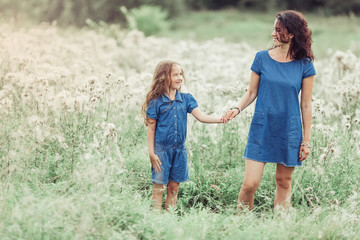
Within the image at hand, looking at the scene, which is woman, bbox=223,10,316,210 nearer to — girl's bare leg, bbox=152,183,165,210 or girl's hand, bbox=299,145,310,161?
girl's hand, bbox=299,145,310,161

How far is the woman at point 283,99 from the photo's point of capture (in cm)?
373

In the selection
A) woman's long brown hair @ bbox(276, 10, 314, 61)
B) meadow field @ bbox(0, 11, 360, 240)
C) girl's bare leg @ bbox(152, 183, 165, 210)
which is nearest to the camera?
meadow field @ bbox(0, 11, 360, 240)

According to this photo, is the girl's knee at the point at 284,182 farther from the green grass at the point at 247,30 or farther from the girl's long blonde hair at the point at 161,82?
the green grass at the point at 247,30

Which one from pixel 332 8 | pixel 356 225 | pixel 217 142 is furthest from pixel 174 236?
pixel 332 8

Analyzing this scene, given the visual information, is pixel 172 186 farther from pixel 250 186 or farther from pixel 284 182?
pixel 284 182

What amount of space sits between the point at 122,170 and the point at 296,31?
1864 mm

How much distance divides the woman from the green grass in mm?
12118

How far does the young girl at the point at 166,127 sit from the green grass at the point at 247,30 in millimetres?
12310

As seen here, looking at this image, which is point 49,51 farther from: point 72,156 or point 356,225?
point 356,225

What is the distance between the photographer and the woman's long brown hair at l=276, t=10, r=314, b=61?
3.71 meters

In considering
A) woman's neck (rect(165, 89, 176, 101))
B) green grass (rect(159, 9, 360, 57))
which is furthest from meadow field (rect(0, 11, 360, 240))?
green grass (rect(159, 9, 360, 57))

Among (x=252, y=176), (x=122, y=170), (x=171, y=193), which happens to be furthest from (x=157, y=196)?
(x=252, y=176)

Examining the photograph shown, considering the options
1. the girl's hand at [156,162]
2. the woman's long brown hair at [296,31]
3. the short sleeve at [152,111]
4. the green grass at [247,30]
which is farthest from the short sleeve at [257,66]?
the green grass at [247,30]

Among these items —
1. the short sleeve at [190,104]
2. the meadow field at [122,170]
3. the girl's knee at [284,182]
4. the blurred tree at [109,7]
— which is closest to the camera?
the meadow field at [122,170]
